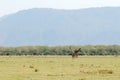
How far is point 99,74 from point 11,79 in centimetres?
671

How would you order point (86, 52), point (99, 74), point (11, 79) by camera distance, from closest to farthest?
point (11, 79) < point (99, 74) < point (86, 52)

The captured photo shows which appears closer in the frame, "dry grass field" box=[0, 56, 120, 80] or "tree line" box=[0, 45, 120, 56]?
"dry grass field" box=[0, 56, 120, 80]

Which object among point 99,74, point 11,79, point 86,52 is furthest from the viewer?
point 86,52

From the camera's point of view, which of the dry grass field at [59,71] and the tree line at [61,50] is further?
the tree line at [61,50]

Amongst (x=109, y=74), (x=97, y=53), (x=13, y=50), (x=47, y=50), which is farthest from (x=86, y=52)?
(x=109, y=74)

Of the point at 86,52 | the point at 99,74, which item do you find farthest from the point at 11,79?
the point at 86,52

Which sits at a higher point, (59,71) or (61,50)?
(61,50)

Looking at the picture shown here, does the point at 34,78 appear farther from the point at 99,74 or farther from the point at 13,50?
the point at 13,50

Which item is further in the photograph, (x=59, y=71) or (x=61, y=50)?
(x=61, y=50)

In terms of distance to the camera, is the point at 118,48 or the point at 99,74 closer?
the point at 99,74

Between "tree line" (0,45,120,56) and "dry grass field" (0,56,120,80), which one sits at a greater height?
"tree line" (0,45,120,56)

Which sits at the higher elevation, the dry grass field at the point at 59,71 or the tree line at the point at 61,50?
the tree line at the point at 61,50

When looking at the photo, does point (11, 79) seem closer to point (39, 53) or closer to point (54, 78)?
point (54, 78)

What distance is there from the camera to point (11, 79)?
27.0m
